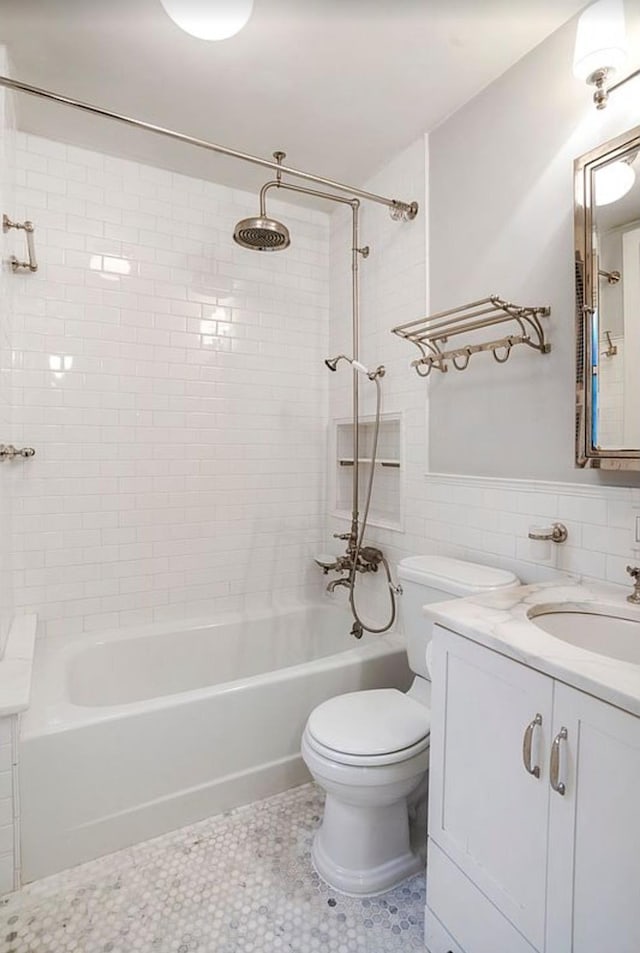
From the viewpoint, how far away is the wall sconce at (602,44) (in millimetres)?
1324

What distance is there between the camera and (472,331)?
75.2 inches

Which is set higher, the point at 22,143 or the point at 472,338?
the point at 22,143

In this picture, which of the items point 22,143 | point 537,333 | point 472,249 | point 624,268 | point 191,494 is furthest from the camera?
point 191,494

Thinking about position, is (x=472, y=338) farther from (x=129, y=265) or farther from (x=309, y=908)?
(x=309, y=908)

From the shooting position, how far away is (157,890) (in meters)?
1.45

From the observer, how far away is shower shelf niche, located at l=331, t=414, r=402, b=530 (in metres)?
2.49

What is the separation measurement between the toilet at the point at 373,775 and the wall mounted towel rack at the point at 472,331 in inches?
30.8

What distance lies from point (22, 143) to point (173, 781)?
2.59m

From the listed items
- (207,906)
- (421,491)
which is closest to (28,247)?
(421,491)

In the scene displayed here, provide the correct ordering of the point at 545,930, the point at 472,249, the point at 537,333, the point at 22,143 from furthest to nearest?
the point at 22,143, the point at 472,249, the point at 537,333, the point at 545,930

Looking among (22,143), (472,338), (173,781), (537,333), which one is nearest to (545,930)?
(173,781)

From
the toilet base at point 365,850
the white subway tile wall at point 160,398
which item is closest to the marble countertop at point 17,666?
the white subway tile wall at point 160,398

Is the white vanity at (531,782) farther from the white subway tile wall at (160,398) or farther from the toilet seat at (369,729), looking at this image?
the white subway tile wall at (160,398)

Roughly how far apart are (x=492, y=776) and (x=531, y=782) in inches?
4.2
